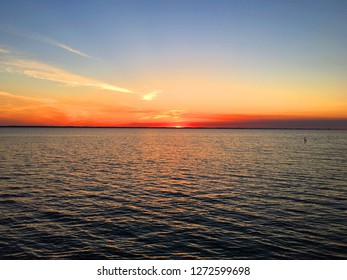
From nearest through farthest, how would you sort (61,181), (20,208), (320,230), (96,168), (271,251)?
(271,251) < (320,230) < (20,208) < (61,181) < (96,168)

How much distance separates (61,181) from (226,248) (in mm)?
30280

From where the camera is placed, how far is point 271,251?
65.7ft

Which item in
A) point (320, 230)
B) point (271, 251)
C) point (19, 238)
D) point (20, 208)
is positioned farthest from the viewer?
point (20, 208)

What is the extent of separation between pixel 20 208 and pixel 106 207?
8.49 m

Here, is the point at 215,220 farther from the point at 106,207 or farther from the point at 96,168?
the point at 96,168

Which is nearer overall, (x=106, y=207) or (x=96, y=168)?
(x=106, y=207)

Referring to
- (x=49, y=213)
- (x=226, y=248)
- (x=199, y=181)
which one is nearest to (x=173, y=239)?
(x=226, y=248)

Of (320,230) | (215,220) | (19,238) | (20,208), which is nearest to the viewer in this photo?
(19,238)

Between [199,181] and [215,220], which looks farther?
[199,181]
